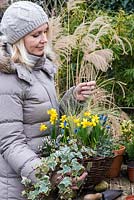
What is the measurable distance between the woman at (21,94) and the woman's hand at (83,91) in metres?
0.19

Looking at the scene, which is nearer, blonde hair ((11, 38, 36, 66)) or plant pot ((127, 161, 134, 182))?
blonde hair ((11, 38, 36, 66))

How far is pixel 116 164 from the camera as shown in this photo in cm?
285

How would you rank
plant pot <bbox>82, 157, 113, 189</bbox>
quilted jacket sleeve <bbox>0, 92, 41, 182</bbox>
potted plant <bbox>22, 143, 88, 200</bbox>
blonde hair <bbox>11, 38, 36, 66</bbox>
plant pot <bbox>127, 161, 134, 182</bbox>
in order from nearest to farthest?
potted plant <bbox>22, 143, 88, 200</bbox> → quilted jacket sleeve <bbox>0, 92, 41, 182</bbox> → blonde hair <bbox>11, 38, 36, 66</bbox> → plant pot <bbox>82, 157, 113, 189</bbox> → plant pot <bbox>127, 161, 134, 182</bbox>

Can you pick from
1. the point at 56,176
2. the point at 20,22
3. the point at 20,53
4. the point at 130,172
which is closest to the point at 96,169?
the point at 130,172

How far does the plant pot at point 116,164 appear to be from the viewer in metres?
2.80

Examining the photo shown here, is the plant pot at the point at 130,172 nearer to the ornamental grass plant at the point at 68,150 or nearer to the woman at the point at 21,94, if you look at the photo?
the ornamental grass plant at the point at 68,150

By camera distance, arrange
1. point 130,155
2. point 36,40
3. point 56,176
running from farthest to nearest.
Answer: point 130,155 < point 36,40 < point 56,176

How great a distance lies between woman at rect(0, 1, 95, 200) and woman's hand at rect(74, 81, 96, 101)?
0.19 meters

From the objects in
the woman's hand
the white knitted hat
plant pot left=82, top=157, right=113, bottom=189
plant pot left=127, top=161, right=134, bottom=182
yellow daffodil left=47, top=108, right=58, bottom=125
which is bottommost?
plant pot left=127, top=161, right=134, bottom=182

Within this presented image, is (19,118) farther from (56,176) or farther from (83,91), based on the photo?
(83,91)

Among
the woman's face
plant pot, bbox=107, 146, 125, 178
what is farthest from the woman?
plant pot, bbox=107, 146, 125, 178

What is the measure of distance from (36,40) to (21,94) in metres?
0.27

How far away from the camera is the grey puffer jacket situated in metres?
2.28

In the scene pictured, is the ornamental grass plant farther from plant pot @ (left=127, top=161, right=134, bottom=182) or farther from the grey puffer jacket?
plant pot @ (left=127, top=161, right=134, bottom=182)
